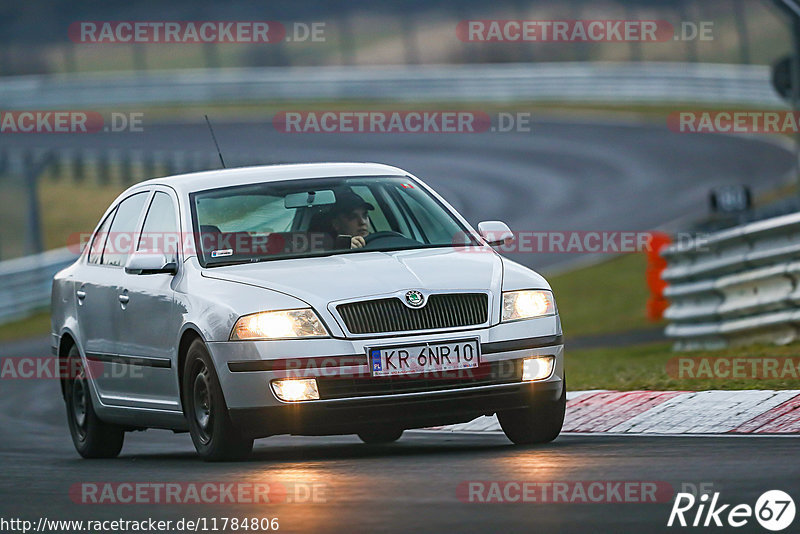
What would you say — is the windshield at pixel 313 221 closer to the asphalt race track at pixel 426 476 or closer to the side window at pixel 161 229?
the side window at pixel 161 229

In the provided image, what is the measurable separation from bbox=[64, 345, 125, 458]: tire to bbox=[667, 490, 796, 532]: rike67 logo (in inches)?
194

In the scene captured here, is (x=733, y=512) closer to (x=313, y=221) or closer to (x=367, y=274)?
(x=367, y=274)

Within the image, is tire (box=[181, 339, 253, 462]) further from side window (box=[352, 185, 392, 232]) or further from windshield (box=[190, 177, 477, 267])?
side window (box=[352, 185, 392, 232])

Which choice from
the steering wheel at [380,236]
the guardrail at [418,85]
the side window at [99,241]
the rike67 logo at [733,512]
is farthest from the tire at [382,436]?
the guardrail at [418,85]

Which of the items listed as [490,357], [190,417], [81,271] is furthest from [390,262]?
[81,271]

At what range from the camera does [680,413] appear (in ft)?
32.2

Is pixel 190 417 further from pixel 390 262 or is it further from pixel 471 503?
pixel 471 503

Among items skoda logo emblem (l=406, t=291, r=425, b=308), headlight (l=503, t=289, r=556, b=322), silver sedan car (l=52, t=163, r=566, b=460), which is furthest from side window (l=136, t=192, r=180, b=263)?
headlight (l=503, t=289, r=556, b=322)

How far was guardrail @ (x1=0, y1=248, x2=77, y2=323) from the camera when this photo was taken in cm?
2814

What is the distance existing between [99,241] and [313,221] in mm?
1975

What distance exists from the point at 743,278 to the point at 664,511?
8.48m

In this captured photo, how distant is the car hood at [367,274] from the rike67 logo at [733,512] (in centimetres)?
245

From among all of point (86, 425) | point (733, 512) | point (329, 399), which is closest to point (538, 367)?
point (329, 399)

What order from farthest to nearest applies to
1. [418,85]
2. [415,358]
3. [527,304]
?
1. [418,85]
2. [527,304]
3. [415,358]
